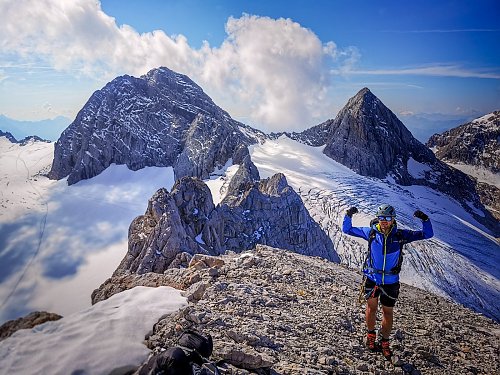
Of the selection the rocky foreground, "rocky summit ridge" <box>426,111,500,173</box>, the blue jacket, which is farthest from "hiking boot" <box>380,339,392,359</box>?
"rocky summit ridge" <box>426,111,500,173</box>

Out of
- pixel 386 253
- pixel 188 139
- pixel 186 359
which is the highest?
pixel 188 139

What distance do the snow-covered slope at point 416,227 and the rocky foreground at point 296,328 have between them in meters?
42.0

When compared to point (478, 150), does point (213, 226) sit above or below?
below

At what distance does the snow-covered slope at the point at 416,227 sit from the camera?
47375 millimetres

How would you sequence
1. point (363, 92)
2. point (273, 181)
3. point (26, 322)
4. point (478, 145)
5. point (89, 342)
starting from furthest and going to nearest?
point (478, 145)
point (363, 92)
point (273, 181)
point (26, 322)
point (89, 342)

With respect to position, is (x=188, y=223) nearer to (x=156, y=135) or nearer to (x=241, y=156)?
(x=241, y=156)

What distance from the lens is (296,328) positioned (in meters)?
7.30

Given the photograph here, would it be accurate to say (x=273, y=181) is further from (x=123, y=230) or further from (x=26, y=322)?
(x=26, y=322)

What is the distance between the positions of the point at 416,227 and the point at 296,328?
6060cm

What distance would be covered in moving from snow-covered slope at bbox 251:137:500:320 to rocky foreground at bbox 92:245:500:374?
41951 millimetres

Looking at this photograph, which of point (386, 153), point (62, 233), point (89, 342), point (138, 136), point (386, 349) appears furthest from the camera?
point (386, 153)

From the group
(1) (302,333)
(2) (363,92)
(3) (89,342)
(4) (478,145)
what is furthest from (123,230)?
(4) (478,145)

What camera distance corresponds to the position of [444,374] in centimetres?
667

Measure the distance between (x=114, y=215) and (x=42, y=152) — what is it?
75.3 m
